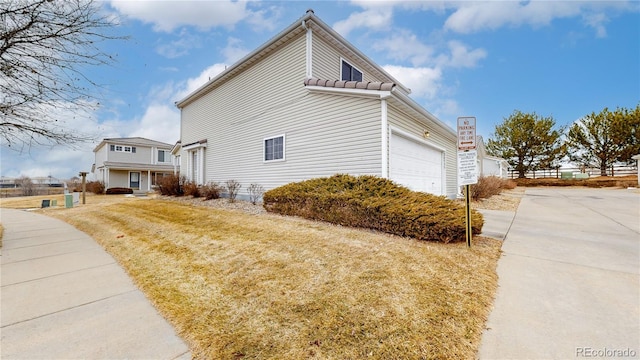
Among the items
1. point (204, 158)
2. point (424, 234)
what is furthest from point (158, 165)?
point (424, 234)

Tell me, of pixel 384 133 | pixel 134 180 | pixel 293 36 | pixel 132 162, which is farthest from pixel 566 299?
pixel 132 162

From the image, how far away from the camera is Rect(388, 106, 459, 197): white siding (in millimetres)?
7836

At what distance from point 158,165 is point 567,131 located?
49.0 metres

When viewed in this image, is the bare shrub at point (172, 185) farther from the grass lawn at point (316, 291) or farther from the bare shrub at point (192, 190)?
the grass lawn at point (316, 291)

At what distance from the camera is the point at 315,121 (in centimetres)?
879

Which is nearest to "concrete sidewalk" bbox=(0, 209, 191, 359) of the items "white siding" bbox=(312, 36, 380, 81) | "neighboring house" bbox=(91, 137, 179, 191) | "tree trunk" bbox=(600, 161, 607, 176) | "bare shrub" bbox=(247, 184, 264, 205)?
"bare shrub" bbox=(247, 184, 264, 205)

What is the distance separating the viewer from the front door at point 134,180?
28.6 metres

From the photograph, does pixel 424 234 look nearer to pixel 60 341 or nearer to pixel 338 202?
pixel 338 202

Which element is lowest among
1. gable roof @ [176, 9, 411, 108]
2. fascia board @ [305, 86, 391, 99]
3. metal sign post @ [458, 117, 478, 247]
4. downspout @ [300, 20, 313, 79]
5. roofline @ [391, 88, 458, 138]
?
metal sign post @ [458, 117, 478, 247]

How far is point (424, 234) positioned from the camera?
4734 mm

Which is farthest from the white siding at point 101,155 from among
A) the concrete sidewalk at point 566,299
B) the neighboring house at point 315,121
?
the concrete sidewalk at point 566,299

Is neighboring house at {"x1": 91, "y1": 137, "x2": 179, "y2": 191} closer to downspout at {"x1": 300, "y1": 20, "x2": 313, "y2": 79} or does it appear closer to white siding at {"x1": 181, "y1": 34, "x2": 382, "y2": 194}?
white siding at {"x1": 181, "y1": 34, "x2": 382, "y2": 194}

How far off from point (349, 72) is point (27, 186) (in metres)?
39.2

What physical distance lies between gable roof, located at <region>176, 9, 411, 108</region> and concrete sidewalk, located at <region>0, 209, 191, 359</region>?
28.9 ft
